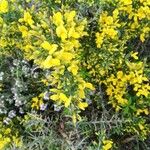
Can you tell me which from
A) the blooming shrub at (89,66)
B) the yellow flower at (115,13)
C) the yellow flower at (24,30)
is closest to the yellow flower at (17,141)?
the blooming shrub at (89,66)

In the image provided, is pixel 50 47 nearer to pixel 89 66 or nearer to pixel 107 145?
pixel 89 66

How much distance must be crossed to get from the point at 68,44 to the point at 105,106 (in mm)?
747

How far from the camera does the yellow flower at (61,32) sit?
1.81m

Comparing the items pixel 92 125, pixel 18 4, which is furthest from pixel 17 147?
pixel 18 4

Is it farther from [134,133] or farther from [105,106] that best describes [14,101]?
[134,133]

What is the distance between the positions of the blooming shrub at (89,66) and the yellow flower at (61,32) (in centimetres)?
20

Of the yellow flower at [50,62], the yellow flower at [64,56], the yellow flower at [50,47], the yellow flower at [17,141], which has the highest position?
the yellow flower at [50,47]

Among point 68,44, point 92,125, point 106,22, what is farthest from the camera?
point 92,125

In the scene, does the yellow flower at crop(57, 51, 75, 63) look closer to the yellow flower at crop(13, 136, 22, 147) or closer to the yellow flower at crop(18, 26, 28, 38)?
the yellow flower at crop(18, 26, 28, 38)

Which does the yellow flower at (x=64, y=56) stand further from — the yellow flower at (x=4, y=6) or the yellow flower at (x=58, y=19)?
the yellow flower at (x=4, y=6)

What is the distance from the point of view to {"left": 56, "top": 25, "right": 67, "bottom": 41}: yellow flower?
5.94ft

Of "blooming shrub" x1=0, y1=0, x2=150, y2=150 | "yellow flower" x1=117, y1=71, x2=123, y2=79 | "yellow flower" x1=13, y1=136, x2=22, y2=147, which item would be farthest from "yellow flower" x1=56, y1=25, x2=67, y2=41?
"yellow flower" x1=13, y1=136, x2=22, y2=147

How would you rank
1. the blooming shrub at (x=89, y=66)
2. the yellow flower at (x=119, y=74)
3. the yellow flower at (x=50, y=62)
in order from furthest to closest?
the yellow flower at (x=119, y=74), the blooming shrub at (x=89, y=66), the yellow flower at (x=50, y=62)

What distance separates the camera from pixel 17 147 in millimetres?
2385
